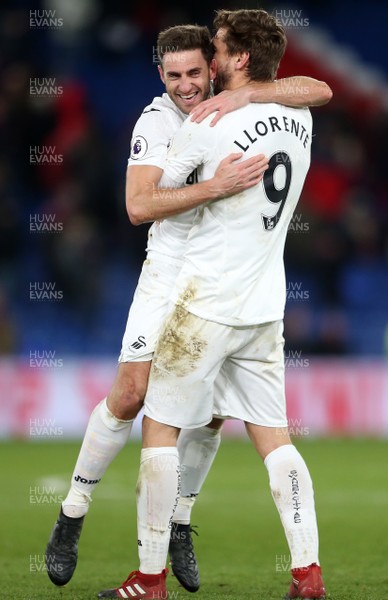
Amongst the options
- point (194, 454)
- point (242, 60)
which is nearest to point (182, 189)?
point (242, 60)

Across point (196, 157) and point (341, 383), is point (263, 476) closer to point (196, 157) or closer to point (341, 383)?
Result: point (341, 383)

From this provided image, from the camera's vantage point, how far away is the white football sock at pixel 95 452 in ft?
17.4

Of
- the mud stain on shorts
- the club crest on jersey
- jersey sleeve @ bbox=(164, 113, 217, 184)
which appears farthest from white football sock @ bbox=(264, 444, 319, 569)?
the club crest on jersey

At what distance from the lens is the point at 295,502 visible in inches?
193

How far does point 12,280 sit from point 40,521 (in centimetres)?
674

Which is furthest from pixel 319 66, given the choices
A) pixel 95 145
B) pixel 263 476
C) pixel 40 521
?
pixel 40 521

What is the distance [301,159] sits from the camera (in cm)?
490

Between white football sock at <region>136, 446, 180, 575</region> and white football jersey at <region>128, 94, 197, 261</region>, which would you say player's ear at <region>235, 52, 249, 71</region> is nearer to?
white football jersey at <region>128, 94, 197, 261</region>

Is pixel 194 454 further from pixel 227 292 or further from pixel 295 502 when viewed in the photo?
pixel 227 292

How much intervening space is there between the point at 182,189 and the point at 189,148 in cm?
18

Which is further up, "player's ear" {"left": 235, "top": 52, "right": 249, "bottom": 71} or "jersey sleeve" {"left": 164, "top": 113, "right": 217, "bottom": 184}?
"player's ear" {"left": 235, "top": 52, "right": 249, "bottom": 71}

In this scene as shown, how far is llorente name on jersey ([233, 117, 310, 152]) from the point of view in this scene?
15.5ft

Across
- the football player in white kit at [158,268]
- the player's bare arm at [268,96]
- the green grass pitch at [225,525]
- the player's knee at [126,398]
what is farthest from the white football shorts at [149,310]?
the green grass pitch at [225,525]

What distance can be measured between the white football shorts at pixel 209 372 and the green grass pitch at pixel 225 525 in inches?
32.5
